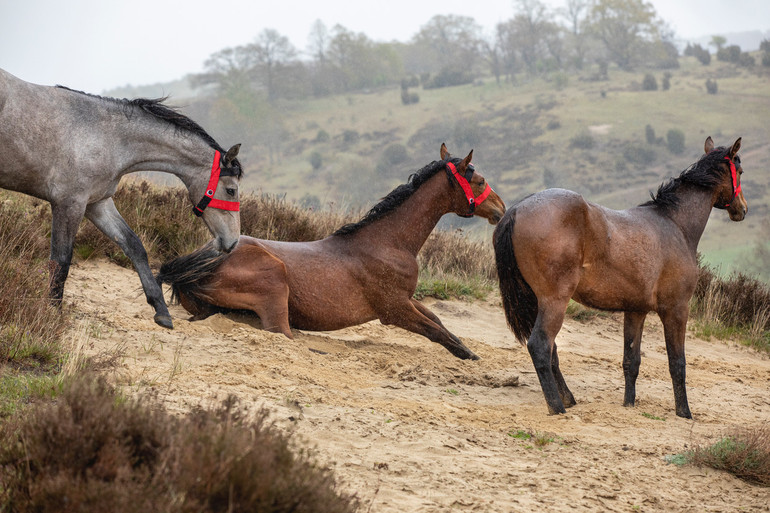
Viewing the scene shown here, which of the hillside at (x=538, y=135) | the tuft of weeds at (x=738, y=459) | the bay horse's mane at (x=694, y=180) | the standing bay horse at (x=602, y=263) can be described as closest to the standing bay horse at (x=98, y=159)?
the standing bay horse at (x=602, y=263)

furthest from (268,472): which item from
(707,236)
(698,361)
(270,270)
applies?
(707,236)

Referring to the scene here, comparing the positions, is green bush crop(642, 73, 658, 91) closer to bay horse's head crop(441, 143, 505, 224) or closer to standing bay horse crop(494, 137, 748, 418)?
standing bay horse crop(494, 137, 748, 418)

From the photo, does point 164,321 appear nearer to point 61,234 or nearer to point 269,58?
point 61,234

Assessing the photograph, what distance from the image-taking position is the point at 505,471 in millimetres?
4047

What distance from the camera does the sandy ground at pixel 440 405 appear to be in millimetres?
3865

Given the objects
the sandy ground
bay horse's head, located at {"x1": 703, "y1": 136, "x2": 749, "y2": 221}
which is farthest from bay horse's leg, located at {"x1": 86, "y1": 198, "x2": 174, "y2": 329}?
bay horse's head, located at {"x1": 703, "y1": 136, "x2": 749, "y2": 221}

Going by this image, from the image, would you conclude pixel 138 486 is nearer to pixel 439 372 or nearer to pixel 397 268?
pixel 439 372

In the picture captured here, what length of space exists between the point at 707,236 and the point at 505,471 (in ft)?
139

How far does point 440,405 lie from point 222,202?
293cm

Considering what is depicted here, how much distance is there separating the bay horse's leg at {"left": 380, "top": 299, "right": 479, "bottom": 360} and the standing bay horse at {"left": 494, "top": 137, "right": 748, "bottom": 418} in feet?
3.95

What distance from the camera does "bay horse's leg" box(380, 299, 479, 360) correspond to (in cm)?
750

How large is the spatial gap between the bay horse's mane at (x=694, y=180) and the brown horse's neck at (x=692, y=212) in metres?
0.05

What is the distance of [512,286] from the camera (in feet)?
20.5

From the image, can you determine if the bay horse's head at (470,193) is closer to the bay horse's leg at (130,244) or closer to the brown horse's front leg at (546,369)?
the brown horse's front leg at (546,369)
